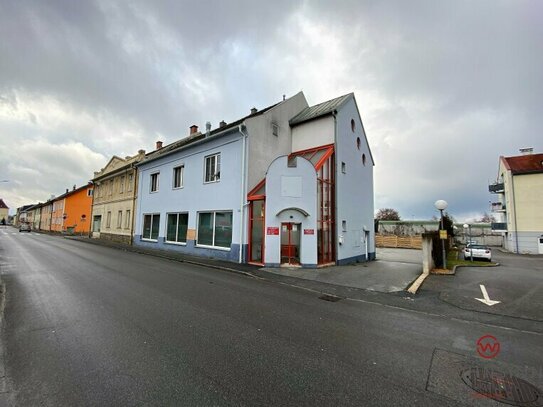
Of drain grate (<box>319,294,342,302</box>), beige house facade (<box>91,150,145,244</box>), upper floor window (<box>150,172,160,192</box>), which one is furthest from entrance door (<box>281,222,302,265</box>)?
beige house facade (<box>91,150,145,244</box>)

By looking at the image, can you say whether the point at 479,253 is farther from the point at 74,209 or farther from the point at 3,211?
the point at 3,211

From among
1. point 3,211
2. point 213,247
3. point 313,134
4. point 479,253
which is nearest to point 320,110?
point 313,134

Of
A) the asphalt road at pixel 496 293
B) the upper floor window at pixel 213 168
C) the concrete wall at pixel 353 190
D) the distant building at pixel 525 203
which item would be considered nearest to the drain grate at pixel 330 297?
the asphalt road at pixel 496 293

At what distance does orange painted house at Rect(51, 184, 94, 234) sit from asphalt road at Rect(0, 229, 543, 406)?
143 feet

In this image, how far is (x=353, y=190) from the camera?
17.5 m

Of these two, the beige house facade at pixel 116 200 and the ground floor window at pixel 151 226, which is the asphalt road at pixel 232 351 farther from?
the beige house facade at pixel 116 200

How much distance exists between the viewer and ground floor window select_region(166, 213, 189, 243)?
17.6m

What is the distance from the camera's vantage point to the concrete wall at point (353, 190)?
1562 cm

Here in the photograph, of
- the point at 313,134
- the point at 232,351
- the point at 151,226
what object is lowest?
the point at 232,351

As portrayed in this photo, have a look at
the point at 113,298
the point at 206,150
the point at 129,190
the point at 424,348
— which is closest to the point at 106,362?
the point at 113,298

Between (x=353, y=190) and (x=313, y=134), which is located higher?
(x=313, y=134)

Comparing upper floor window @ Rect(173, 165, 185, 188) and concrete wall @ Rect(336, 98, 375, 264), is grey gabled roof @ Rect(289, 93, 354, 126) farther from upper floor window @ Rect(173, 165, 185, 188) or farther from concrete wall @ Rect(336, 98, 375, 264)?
upper floor window @ Rect(173, 165, 185, 188)

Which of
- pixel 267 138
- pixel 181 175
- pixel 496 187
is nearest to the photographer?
pixel 267 138

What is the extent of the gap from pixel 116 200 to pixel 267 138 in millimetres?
19130
